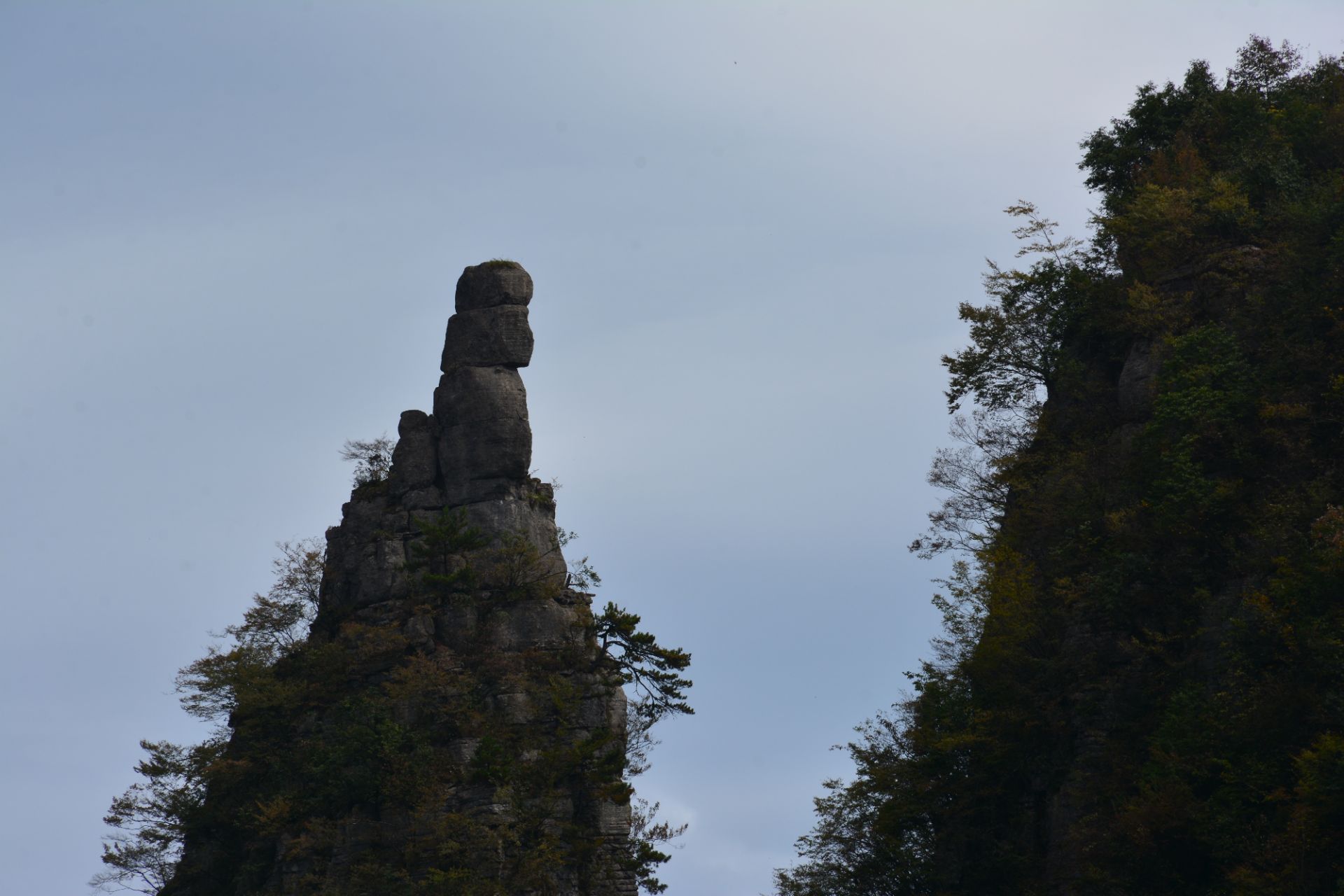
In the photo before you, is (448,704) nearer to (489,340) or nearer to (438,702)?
(438,702)

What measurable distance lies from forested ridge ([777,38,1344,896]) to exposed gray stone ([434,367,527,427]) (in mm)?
17125

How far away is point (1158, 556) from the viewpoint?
43562mm

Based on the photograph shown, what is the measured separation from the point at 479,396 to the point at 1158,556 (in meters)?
29.2

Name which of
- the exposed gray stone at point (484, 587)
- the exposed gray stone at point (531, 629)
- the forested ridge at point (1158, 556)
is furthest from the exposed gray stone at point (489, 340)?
the forested ridge at point (1158, 556)

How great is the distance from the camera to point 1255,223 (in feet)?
164

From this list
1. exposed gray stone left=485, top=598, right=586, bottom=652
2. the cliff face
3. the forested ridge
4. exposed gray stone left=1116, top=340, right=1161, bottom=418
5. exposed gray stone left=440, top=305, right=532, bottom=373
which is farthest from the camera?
exposed gray stone left=440, top=305, right=532, bottom=373

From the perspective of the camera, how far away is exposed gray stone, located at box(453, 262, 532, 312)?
6644 centimetres

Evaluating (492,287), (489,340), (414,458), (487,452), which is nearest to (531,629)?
(487,452)

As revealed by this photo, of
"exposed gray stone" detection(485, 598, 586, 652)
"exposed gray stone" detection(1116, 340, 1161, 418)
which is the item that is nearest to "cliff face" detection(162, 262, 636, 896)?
"exposed gray stone" detection(485, 598, 586, 652)

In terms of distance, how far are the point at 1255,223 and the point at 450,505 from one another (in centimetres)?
3049

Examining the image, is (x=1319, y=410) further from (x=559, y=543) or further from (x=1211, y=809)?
(x=559, y=543)

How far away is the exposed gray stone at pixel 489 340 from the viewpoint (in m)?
65.2

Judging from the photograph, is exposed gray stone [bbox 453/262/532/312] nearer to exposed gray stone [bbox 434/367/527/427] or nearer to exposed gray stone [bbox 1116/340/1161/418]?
exposed gray stone [bbox 434/367/527/427]

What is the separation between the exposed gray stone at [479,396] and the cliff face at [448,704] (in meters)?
0.08
